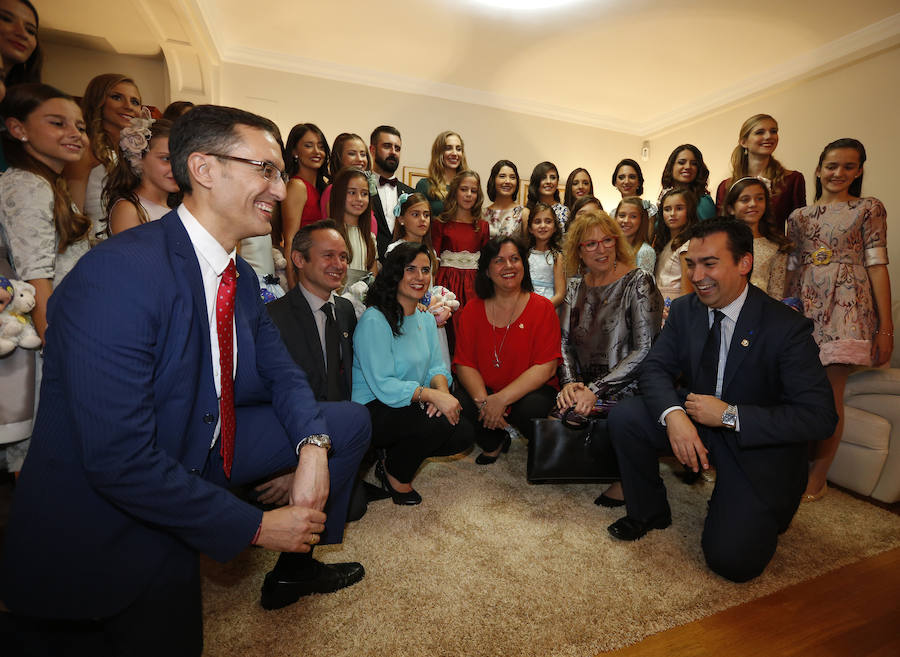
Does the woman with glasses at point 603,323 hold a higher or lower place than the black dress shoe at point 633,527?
higher

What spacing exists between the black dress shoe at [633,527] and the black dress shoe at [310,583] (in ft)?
3.85

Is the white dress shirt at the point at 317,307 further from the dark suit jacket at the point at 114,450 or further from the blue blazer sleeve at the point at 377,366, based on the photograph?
the dark suit jacket at the point at 114,450

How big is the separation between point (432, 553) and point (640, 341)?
1600mm

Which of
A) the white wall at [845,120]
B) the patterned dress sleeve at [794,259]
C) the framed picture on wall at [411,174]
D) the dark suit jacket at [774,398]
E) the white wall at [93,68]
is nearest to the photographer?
the dark suit jacket at [774,398]

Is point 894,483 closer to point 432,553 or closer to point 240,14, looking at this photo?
point 432,553

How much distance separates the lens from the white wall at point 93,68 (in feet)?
16.0

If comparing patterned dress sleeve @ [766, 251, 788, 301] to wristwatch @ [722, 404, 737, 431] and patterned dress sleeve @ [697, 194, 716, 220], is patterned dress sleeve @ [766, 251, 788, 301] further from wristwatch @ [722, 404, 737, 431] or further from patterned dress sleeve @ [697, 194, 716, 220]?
wristwatch @ [722, 404, 737, 431]

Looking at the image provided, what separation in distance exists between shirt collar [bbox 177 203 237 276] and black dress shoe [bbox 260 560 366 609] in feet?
3.70

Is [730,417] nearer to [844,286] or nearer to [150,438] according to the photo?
[844,286]

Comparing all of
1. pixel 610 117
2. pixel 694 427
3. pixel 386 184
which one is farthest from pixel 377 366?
pixel 610 117

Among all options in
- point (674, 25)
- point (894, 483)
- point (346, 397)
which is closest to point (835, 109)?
point (674, 25)

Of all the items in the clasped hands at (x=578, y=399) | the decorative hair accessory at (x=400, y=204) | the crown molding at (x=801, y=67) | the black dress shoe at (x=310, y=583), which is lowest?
the black dress shoe at (x=310, y=583)

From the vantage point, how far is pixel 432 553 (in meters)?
1.95

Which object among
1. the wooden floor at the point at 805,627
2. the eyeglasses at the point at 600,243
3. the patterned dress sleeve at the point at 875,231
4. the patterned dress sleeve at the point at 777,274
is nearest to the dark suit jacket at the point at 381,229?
the eyeglasses at the point at 600,243
